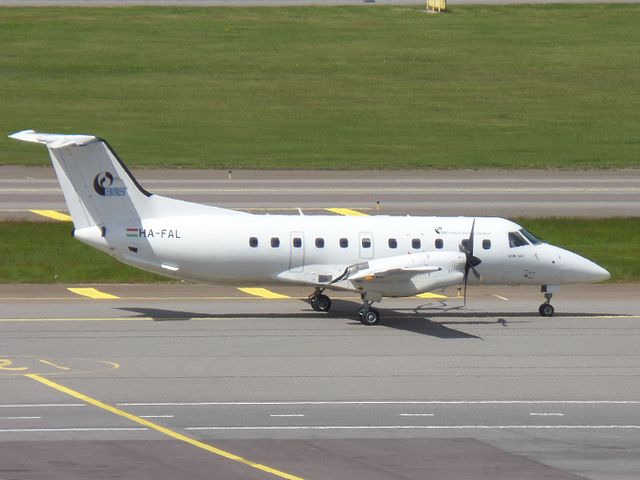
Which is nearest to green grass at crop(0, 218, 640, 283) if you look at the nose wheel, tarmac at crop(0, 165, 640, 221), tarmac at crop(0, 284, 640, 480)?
tarmac at crop(0, 284, 640, 480)

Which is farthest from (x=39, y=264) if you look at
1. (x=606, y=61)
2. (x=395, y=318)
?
(x=606, y=61)

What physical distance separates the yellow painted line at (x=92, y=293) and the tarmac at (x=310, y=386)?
0.86ft

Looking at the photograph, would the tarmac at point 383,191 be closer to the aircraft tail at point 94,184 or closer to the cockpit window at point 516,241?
the cockpit window at point 516,241

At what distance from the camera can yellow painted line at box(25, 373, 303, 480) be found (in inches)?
771

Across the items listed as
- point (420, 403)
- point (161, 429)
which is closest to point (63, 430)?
point (161, 429)

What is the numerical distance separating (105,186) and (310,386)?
30.6 ft

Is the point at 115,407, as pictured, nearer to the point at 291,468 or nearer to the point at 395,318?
the point at 291,468

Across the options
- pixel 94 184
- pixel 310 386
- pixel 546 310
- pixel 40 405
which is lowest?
pixel 40 405

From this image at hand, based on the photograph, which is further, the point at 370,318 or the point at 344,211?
the point at 344,211

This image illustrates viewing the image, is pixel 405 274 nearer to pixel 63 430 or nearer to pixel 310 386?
pixel 310 386

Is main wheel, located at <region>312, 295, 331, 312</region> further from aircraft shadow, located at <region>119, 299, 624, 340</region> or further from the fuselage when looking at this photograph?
the fuselage

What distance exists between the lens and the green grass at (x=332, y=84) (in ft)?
218

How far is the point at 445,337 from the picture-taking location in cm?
3150

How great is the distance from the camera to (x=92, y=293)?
3706cm
